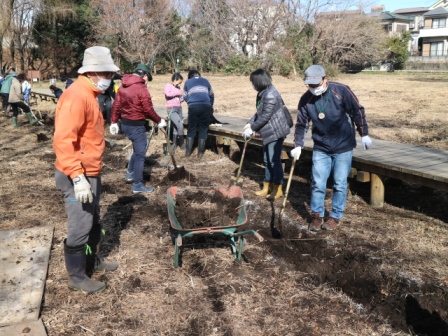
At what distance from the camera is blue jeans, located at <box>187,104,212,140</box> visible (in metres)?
8.34

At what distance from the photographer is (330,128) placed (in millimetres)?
4578

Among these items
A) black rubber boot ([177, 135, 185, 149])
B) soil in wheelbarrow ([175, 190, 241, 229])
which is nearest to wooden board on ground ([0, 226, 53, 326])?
soil in wheelbarrow ([175, 190, 241, 229])

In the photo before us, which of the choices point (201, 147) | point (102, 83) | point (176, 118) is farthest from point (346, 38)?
point (102, 83)

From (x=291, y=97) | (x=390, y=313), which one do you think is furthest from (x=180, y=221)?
(x=291, y=97)

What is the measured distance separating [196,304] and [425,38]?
6167 centimetres

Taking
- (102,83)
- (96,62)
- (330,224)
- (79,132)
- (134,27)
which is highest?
(134,27)

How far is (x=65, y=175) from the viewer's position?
3.21 m

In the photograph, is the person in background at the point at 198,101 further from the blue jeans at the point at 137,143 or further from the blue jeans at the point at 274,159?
the blue jeans at the point at 274,159

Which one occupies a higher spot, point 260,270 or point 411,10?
point 411,10

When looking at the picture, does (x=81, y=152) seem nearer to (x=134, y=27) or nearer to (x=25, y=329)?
(x=25, y=329)

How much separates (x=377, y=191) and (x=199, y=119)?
3.95 metres

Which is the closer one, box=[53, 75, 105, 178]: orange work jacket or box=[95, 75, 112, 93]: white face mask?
box=[53, 75, 105, 178]: orange work jacket

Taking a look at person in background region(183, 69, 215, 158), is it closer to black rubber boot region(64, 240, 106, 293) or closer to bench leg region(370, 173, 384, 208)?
bench leg region(370, 173, 384, 208)

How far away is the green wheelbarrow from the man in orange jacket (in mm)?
753
